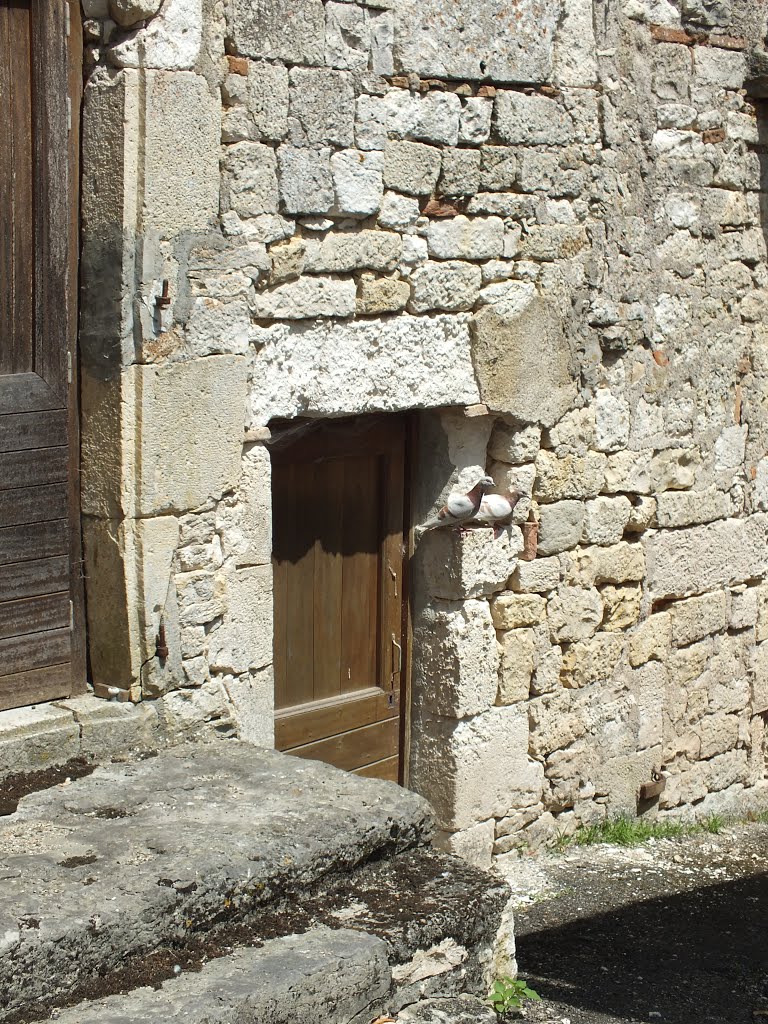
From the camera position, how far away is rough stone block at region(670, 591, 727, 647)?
600cm

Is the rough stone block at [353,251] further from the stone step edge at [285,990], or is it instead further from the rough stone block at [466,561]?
the stone step edge at [285,990]

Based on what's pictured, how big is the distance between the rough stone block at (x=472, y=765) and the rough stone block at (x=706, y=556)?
98cm

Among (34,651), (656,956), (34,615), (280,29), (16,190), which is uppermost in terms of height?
(280,29)

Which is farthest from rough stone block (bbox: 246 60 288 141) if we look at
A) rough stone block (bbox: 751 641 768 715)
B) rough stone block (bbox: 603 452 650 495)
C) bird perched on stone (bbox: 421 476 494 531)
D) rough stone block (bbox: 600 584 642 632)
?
rough stone block (bbox: 751 641 768 715)

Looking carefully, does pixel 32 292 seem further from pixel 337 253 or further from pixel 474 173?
pixel 474 173

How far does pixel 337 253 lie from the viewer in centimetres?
436

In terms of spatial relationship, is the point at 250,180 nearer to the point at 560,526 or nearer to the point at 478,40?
the point at 478,40

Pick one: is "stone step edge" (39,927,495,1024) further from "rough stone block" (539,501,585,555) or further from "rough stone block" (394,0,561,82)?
"rough stone block" (394,0,561,82)

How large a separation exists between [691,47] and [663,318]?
1.16 metres

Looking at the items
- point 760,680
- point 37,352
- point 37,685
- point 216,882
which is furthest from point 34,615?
point 760,680

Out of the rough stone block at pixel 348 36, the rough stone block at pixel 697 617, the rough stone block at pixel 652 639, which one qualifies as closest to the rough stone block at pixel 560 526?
the rough stone block at pixel 652 639

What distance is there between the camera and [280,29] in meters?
4.09

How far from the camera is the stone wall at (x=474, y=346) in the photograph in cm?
388

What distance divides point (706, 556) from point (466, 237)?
2.12 meters
